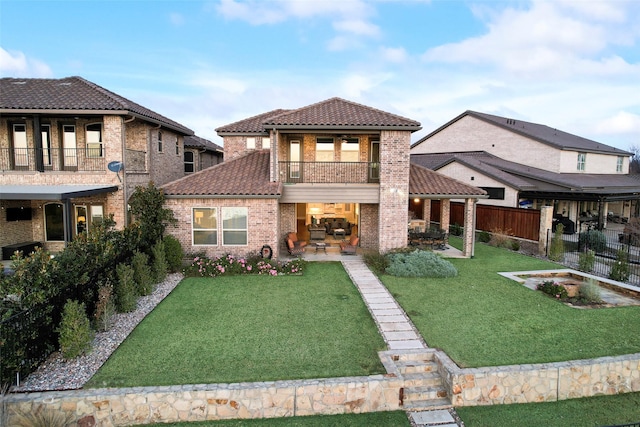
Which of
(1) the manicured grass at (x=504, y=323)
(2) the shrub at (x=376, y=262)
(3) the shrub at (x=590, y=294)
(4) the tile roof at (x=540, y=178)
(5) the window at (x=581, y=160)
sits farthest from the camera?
(5) the window at (x=581, y=160)

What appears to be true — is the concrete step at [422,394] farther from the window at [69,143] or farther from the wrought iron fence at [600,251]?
the window at [69,143]

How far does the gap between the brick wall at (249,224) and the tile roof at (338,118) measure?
336 centimetres

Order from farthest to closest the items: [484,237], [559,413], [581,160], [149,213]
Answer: [581,160]
[484,237]
[149,213]
[559,413]

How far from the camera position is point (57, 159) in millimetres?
15617

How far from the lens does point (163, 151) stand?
739 inches

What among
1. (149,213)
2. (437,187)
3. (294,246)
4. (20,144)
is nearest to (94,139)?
(20,144)

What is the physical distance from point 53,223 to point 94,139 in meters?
4.24

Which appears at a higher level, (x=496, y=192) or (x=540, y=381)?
(x=496, y=192)

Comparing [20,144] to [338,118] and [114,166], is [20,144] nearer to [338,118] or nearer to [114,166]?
[114,166]

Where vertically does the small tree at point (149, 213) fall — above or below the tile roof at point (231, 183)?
below

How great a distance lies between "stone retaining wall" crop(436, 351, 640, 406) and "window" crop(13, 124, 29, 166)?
17.5m

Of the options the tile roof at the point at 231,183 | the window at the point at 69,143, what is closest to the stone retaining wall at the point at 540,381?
the tile roof at the point at 231,183

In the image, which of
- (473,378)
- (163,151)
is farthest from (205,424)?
(163,151)

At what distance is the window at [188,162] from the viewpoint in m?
24.9
